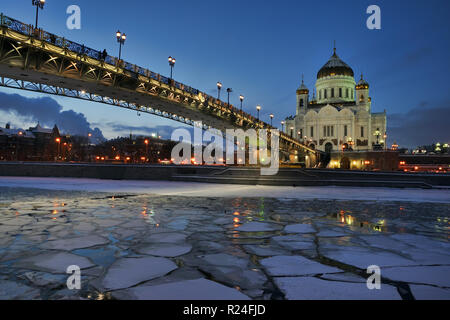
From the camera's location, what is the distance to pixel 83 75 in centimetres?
2180

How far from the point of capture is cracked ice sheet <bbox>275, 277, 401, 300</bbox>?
8.92 feet

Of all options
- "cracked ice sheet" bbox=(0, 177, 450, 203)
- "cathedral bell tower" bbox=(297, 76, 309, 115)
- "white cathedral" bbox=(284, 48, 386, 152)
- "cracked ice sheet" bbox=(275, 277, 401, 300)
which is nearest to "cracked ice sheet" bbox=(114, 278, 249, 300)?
"cracked ice sheet" bbox=(275, 277, 401, 300)

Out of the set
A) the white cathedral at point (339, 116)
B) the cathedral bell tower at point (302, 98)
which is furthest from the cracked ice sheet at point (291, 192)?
the cathedral bell tower at point (302, 98)

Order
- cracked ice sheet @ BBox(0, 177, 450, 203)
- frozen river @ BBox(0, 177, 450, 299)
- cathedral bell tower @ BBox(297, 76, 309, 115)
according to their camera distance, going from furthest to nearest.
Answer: cathedral bell tower @ BBox(297, 76, 309, 115), cracked ice sheet @ BBox(0, 177, 450, 203), frozen river @ BBox(0, 177, 450, 299)

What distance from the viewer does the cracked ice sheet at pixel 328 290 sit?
2719 mm

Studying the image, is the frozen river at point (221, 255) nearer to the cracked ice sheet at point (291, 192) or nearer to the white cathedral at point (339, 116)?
the cracked ice sheet at point (291, 192)

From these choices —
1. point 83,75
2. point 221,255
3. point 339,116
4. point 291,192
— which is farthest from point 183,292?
point 339,116

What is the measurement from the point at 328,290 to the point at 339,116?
341 feet

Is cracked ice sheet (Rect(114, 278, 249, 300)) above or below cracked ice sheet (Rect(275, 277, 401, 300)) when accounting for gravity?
below

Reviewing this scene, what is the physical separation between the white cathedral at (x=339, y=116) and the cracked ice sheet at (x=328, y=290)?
98.1 m

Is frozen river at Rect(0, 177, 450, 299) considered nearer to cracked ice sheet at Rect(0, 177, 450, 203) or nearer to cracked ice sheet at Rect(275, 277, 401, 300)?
cracked ice sheet at Rect(275, 277, 401, 300)

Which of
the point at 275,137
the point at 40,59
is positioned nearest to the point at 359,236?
the point at 40,59

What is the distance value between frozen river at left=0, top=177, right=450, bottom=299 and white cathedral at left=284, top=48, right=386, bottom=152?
95.0 m
